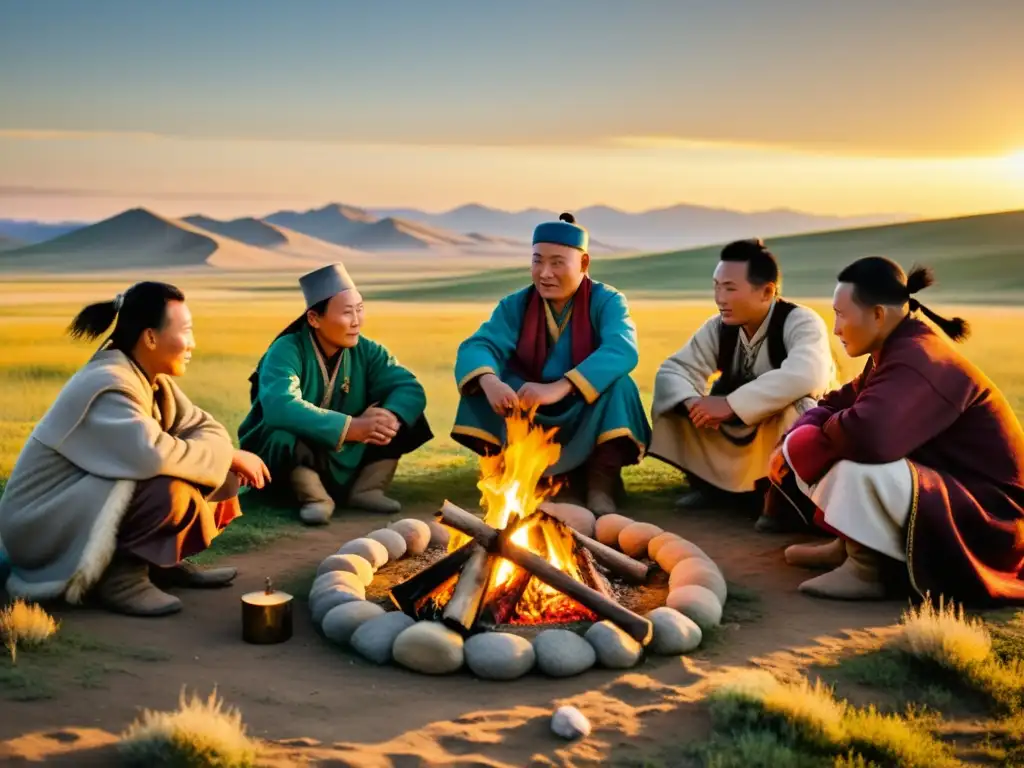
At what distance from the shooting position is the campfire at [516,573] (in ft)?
15.5

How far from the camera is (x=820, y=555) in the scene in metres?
5.93

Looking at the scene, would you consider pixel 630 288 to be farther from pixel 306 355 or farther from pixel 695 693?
pixel 695 693

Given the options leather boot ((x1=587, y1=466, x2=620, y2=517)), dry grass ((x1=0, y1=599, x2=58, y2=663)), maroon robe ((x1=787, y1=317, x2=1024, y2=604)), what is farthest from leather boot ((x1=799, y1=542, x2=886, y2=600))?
dry grass ((x1=0, y1=599, x2=58, y2=663))

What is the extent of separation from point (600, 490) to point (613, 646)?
8.17ft

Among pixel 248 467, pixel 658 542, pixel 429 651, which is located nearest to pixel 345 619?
pixel 429 651

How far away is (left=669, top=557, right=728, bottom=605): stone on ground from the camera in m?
5.22

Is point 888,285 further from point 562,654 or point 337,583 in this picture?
point 337,583

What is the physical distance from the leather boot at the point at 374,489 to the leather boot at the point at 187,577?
1.56 m

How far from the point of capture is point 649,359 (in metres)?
14.9

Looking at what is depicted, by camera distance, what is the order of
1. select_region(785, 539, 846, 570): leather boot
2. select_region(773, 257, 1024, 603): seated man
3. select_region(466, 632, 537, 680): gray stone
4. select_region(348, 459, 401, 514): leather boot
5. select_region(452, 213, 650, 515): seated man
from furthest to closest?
select_region(348, 459, 401, 514): leather boot → select_region(452, 213, 650, 515): seated man → select_region(785, 539, 846, 570): leather boot → select_region(773, 257, 1024, 603): seated man → select_region(466, 632, 537, 680): gray stone

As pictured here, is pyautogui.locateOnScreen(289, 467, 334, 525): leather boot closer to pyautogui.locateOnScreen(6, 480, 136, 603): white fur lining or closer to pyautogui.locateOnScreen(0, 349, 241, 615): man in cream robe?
pyautogui.locateOnScreen(0, 349, 241, 615): man in cream robe

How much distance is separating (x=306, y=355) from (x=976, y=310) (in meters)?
14.8

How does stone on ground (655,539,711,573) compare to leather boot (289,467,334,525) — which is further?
leather boot (289,467,334,525)

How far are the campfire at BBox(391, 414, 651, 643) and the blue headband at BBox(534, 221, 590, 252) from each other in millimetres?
1585
